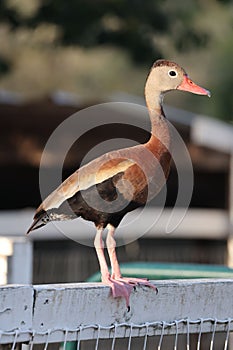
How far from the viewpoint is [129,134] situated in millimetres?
11062

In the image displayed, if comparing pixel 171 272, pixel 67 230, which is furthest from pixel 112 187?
pixel 67 230

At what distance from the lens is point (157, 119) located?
3.87 m

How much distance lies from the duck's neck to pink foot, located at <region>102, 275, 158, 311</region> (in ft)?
2.02

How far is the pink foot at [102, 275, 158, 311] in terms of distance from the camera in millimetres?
3260

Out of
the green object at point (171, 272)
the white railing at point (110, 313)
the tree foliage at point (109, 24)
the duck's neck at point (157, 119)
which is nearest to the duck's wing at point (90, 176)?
the duck's neck at point (157, 119)

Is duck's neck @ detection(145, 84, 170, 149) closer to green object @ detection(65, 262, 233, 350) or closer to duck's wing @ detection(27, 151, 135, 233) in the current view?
duck's wing @ detection(27, 151, 135, 233)

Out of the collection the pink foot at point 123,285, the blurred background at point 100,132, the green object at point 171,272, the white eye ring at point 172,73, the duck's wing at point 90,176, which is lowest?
the pink foot at point 123,285

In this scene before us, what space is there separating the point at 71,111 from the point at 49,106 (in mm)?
391

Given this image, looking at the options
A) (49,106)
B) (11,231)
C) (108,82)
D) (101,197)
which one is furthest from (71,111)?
(108,82)

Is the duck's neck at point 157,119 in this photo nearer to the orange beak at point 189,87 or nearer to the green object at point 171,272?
the orange beak at point 189,87

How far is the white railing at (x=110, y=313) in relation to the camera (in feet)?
9.66

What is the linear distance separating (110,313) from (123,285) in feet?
0.37

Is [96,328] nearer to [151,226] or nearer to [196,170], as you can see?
[151,226]

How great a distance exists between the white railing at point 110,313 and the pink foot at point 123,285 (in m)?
0.02
